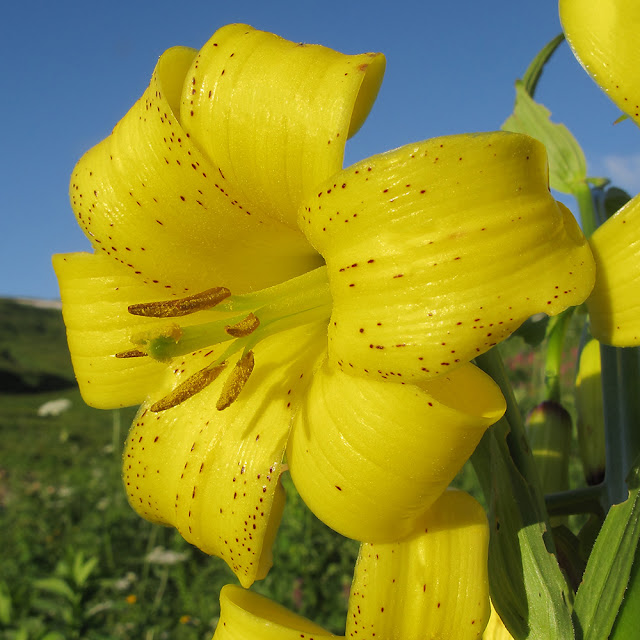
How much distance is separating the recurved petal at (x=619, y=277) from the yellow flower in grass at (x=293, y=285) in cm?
4

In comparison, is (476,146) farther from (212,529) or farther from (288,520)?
(288,520)

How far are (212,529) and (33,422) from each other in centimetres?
2052

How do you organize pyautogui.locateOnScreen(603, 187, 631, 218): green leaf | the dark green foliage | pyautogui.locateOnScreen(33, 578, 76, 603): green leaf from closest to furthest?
pyautogui.locateOnScreen(603, 187, 631, 218): green leaf
pyautogui.locateOnScreen(33, 578, 76, 603): green leaf
the dark green foliage

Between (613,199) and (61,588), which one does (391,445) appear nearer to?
→ (613,199)

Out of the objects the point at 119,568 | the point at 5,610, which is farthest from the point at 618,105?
the point at 119,568

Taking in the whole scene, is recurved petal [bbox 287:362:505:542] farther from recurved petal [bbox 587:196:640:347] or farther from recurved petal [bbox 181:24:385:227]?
recurved petal [bbox 181:24:385:227]

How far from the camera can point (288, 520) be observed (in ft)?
13.7

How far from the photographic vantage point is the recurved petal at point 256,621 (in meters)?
1.01

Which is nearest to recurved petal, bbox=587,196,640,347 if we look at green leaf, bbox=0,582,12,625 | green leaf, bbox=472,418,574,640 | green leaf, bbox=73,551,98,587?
green leaf, bbox=472,418,574,640

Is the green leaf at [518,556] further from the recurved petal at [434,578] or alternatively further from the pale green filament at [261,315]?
the pale green filament at [261,315]

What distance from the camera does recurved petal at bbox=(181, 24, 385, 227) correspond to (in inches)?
32.8

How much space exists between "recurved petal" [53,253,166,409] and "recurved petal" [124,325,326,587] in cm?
5

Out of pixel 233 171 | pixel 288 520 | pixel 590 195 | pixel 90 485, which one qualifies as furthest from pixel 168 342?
pixel 90 485

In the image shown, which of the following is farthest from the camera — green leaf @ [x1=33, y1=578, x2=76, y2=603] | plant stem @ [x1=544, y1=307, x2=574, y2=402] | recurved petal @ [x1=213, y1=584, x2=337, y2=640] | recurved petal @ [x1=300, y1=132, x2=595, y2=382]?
green leaf @ [x1=33, y1=578, x2=76, y2=603]
